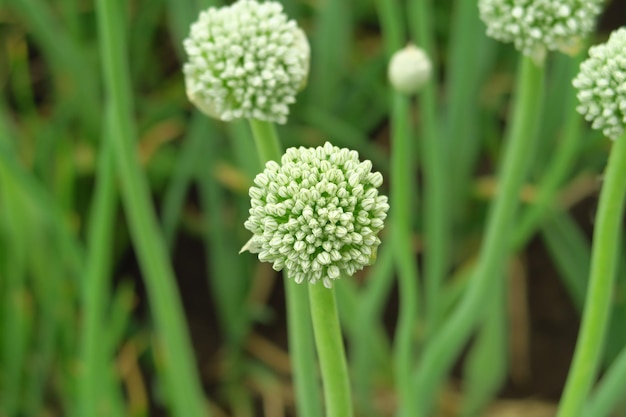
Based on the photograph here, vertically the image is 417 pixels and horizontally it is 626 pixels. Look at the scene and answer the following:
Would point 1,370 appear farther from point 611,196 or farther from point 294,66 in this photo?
point 611,196

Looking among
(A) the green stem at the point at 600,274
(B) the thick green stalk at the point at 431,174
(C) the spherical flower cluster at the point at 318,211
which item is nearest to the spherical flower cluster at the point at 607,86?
(A) the green stem at the point at 600,274

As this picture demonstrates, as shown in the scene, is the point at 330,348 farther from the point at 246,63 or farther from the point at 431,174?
the point at 431,174

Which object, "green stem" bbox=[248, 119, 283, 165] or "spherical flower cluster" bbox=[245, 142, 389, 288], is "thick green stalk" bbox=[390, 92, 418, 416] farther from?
"spherical flower cluster" bbox=[245, 142, 389, 288]

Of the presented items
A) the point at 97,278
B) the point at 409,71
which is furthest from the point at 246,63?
the point at 97,278

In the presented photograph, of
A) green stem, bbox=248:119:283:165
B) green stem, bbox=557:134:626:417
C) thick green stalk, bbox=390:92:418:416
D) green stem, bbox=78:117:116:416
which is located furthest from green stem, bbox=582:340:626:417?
green stem, bbox=78:117:116:416

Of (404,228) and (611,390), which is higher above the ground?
(404,228)

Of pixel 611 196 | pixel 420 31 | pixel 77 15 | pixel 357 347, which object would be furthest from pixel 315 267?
pixel 77 15

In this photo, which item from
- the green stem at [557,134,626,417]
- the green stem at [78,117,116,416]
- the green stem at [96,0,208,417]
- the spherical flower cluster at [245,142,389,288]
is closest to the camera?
the spherical flower cluster at [245,142,389,288]
